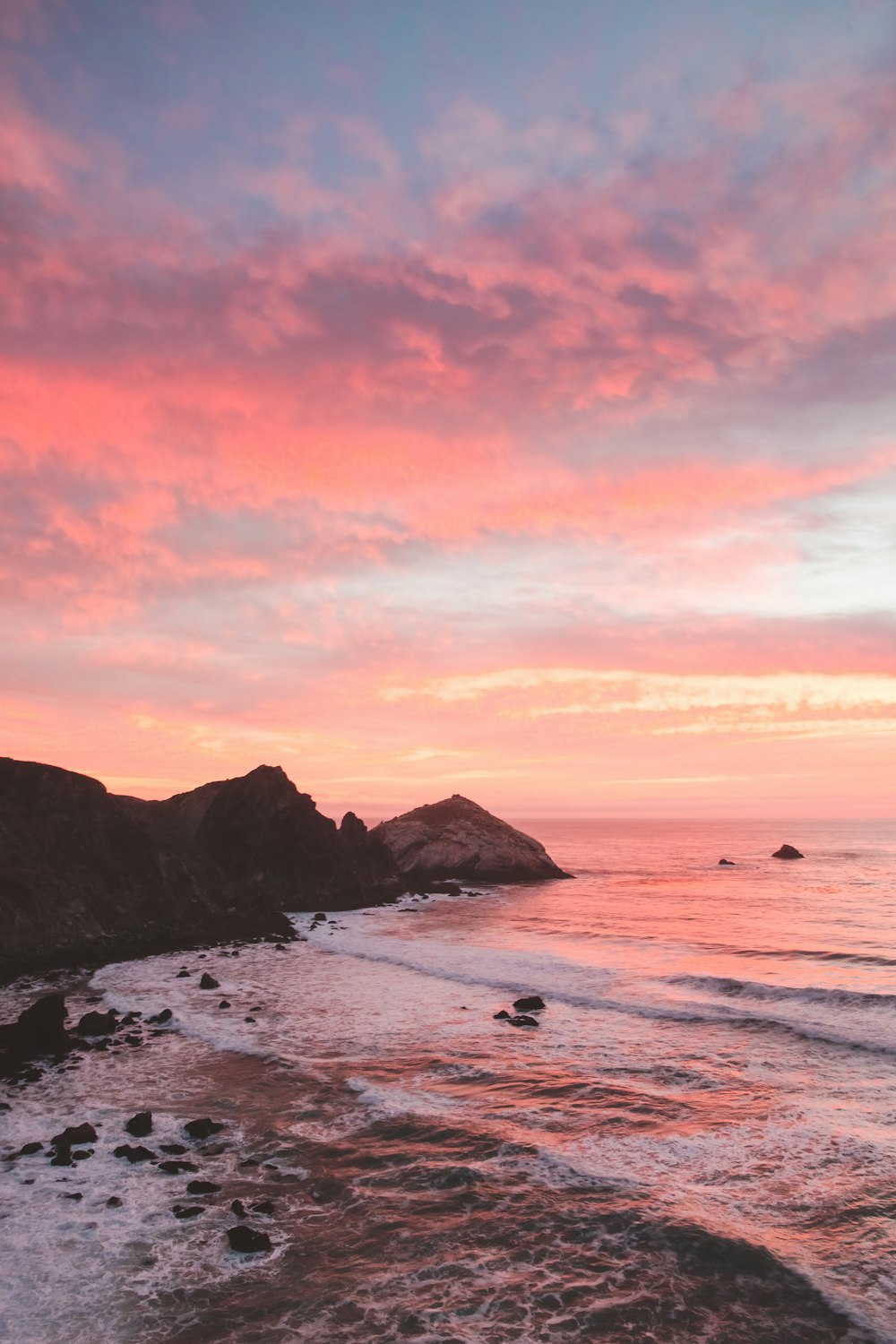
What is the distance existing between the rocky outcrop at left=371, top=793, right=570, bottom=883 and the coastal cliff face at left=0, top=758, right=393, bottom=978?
1621 centimetres

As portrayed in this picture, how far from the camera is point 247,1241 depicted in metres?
9.90

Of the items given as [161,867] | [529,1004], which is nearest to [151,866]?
[161,867]

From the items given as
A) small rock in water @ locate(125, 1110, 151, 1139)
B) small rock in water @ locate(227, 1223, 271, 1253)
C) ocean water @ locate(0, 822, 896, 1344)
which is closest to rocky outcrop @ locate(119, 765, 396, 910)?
ocean water @ locate(0, 822, 896, 1344)

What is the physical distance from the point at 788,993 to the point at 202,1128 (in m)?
20.8

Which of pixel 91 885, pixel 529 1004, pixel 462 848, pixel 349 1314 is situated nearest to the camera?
pixel 349 1314

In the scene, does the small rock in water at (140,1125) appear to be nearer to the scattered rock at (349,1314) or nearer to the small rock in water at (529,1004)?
the scattered rock at (349,1314)

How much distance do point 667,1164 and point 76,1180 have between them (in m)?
9.52

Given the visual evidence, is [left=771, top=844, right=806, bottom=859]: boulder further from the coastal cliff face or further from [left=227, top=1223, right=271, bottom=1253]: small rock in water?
[left=227, top=1223, right=271, bottom=1253]: small rock in water

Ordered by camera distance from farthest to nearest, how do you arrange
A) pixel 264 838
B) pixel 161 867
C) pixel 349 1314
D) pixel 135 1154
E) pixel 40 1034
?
pixel 264 838 → pixel 161 867 → pixel 40 1034 → pixel 135 1154 → pixel 349 1314

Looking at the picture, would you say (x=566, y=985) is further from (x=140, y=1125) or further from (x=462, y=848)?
(x=462, y=848)

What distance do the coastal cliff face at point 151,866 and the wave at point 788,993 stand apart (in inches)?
884

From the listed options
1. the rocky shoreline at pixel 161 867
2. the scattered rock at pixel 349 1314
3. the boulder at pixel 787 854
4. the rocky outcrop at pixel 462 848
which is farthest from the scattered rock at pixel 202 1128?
the boulder at pixel 787 854

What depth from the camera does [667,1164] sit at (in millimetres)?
12727

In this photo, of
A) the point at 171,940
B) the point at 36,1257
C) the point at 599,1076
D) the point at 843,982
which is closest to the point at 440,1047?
the point at 599,1076
